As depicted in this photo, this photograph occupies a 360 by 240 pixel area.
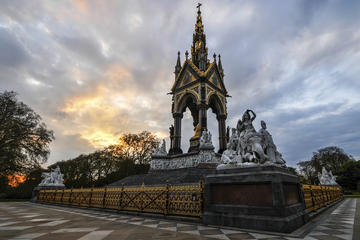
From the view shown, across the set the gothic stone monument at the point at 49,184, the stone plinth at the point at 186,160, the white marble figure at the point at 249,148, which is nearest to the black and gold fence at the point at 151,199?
the white marble figure at the point at 249,148

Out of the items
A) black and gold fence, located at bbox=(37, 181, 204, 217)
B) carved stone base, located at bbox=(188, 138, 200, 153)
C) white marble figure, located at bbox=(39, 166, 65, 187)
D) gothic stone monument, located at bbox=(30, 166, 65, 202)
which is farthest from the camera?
carved stone base, located at bbox=(188, 138, 200, 153)

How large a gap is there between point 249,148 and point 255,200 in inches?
59.9

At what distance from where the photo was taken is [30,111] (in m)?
20.3

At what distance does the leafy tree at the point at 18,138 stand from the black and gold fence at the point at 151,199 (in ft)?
42.7

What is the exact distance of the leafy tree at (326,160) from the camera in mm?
40469

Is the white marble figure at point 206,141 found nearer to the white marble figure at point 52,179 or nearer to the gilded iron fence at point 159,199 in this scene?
the gilded iron fence at point 159,199

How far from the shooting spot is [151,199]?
6.84m

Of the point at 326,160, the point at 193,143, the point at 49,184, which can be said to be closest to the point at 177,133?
the point at 193,143

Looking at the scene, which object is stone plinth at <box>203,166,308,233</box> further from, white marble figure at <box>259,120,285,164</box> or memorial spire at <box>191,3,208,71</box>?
memorial spire at <box>191,3,208,71</box>

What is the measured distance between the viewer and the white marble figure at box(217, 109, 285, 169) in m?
5.25

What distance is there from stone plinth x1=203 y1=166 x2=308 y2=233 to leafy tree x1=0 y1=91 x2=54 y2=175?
21.7m

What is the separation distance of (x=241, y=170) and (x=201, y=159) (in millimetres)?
12116

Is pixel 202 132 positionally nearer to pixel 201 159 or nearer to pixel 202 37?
pixel 201 159

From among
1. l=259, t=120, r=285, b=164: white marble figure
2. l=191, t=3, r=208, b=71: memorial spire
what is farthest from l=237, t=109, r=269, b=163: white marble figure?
l=191, t=3, r=208, b=71: memorial spire
